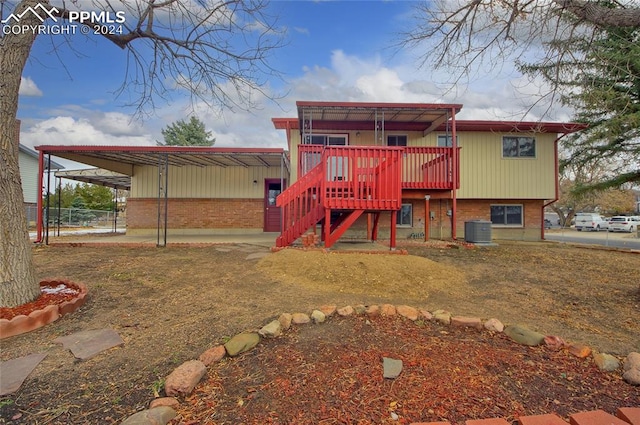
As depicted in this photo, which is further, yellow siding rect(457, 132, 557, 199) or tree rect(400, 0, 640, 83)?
yellow siding rect(457, 132, 557, 199)

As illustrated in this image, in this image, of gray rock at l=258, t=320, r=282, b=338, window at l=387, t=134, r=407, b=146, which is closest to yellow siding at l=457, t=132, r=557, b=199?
window at l=387, t=134, r=407, b=146

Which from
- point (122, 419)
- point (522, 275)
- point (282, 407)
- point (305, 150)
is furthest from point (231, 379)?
point (305, 150)

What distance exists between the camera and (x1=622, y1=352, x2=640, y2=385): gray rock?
2.08 meters

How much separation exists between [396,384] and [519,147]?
11.9m

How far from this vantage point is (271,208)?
12344 millimetres

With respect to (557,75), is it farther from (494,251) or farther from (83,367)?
(83,367)

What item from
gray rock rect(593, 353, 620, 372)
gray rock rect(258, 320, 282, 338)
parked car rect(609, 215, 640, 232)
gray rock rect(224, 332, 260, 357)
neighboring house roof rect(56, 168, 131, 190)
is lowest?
gray rock rect(593, 353, 620, 372)

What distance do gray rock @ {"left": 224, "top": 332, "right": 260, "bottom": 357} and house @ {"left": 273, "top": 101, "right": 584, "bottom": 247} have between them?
213 inches

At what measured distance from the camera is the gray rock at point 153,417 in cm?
169

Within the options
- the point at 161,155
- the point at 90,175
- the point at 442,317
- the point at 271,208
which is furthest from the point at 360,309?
the point at 90,175

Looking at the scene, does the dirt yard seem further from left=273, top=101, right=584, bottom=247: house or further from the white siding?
the white siding

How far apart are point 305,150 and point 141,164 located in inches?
284

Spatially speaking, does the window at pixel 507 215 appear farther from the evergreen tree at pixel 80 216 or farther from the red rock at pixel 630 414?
the evergreen tree at pixel 80 216

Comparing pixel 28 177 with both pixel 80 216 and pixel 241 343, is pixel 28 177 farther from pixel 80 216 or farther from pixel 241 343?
pixel 241 343
